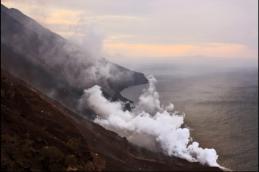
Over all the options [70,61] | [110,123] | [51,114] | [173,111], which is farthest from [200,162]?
[70,61]

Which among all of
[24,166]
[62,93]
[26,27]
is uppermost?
[26,27]

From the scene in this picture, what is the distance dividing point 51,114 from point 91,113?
Answer: 60900mm

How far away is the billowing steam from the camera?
117125mm

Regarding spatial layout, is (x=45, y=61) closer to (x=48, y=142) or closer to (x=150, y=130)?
(x=150, y=130)

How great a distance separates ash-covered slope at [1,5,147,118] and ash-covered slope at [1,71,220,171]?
3367cm

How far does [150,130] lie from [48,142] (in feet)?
218

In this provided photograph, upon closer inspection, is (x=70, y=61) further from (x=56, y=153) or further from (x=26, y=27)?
(x=56, y=153)

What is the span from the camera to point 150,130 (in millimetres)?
132500

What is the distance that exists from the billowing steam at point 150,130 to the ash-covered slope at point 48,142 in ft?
62.6

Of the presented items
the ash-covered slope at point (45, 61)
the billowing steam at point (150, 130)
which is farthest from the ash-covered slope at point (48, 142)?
the ash-covered slope at point (45, 61)

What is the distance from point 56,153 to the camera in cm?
6581

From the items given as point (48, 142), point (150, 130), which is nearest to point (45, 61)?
point (150, 130)

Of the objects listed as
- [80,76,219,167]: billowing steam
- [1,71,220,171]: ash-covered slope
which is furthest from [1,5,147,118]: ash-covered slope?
[1,71,220,171]: ash-covered slope

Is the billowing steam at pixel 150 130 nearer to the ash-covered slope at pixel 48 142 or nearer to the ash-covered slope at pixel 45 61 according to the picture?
the ash-covered slope at pixel 45 61
